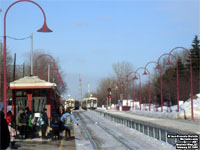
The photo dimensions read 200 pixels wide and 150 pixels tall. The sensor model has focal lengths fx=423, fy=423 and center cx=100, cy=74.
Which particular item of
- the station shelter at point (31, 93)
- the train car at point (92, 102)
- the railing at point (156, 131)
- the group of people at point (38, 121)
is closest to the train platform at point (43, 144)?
the group of people at point (38, 121)

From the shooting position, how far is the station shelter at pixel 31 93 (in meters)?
22.1

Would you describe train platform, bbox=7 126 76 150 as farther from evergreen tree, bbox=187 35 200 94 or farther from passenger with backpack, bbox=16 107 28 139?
evergreen tree, bbox=187 35 200 94

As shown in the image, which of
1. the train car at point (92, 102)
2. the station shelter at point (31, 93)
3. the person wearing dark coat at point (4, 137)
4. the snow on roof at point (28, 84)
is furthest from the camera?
the train car at point (92, 102)

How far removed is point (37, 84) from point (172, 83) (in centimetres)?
7233

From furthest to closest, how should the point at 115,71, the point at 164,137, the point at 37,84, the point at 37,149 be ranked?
1. the point at 115,71
2. the point at 37,84
3. the point at 164,137
4. the point at 37,149

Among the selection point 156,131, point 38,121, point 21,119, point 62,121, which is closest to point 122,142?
point 156,131

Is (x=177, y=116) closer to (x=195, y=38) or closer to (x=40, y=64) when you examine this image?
(x=40, y=64)

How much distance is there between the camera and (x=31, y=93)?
883 inches

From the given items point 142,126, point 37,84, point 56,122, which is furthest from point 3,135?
point 142,126

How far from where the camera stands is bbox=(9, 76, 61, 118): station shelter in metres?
22.1

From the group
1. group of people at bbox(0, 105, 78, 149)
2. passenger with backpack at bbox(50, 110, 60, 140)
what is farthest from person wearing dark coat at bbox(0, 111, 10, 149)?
passenger with backpack at bbox(50, 110, 60, 140)

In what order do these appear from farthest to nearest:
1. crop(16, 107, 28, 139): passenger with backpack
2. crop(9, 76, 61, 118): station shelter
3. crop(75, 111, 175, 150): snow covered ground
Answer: crop(9, 76, 61, 118): station shelter < crop(16, 107, 28, 139): passenger with backpack < crop(75, 111, 175, 150): snow covered ground

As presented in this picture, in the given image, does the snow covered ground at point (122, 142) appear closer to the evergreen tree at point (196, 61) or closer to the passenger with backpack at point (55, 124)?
the passenger with backpack at point (55, 124)

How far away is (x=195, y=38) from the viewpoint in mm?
105938
